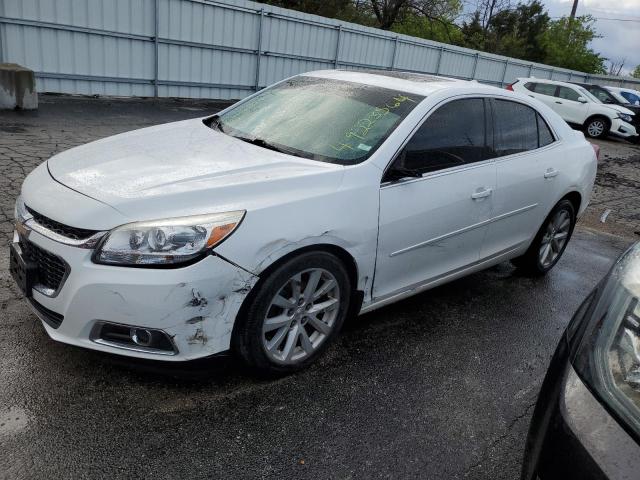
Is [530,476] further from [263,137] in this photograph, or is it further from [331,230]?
[263,137]

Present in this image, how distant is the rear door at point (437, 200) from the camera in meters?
3.26

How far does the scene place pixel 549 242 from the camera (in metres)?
4.96

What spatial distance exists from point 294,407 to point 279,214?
992 millimetres

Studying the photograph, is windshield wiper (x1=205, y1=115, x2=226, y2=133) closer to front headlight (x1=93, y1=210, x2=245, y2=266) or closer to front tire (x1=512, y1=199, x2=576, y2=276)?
front headlight (x1=93, y1=210, x2=245, y2=266)

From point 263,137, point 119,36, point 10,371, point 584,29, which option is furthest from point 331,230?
point 584,29

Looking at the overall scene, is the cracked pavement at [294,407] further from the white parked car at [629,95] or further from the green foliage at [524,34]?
the green foliage at [524,34]

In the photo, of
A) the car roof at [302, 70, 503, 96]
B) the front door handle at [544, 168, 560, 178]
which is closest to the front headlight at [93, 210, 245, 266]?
the car roof at [302, 70, 503, 96]

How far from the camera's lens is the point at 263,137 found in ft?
11.7

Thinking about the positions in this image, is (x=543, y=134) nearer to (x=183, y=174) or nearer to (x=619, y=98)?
(x=183, y=174)

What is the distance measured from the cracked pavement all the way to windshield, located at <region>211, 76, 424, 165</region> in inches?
48.4

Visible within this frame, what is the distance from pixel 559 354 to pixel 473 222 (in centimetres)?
201

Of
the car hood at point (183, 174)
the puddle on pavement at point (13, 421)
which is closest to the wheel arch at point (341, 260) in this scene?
the car hood at point (183, 174)

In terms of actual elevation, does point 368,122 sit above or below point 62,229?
above

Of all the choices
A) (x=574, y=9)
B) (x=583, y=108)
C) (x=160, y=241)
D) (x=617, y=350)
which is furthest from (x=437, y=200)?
(x=574, y=9)
